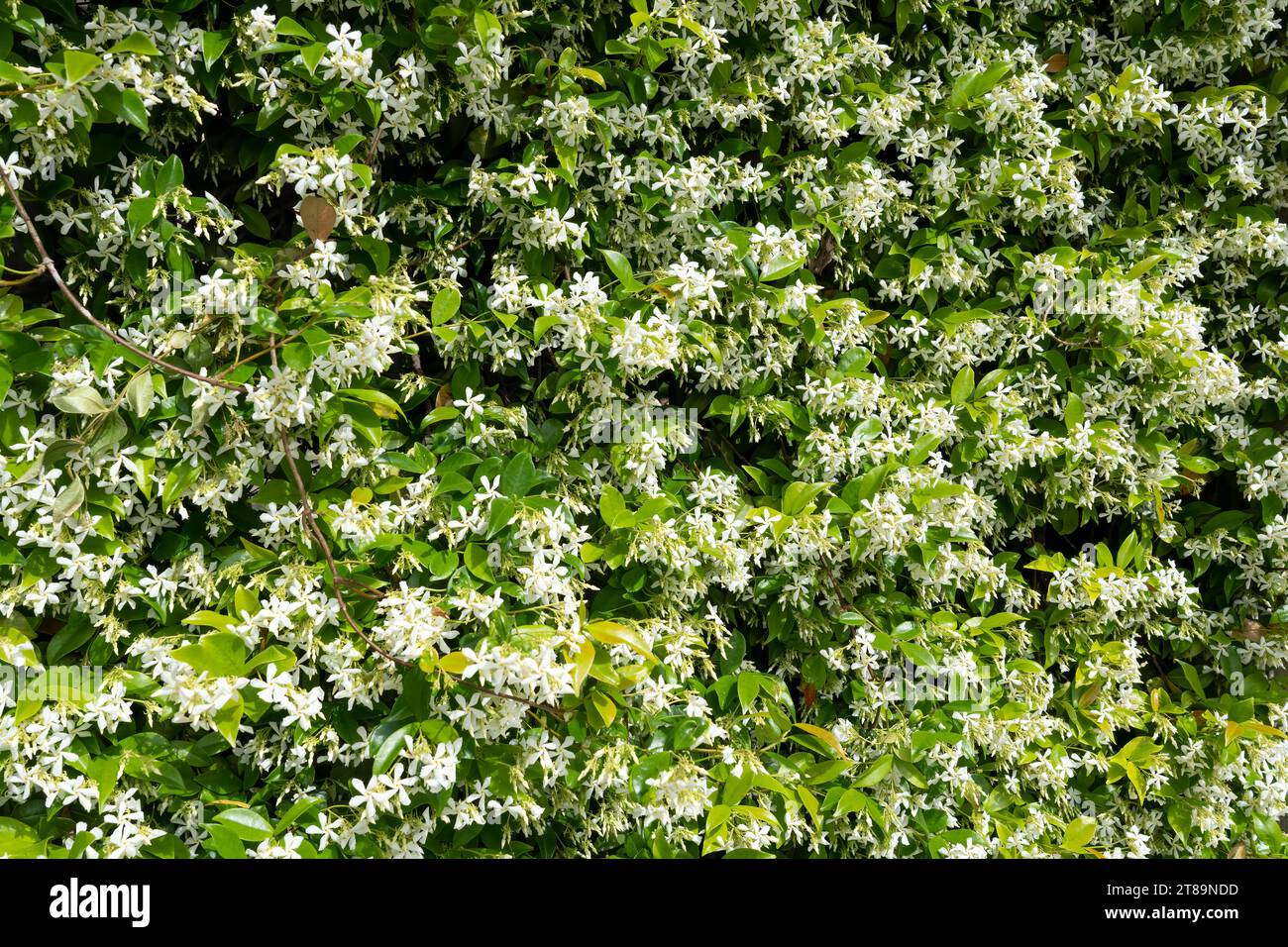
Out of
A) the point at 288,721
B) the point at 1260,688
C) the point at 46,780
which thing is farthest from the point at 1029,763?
the point at 46,780

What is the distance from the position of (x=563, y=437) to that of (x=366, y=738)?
0.67 meters

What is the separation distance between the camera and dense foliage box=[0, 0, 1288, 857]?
1.46 metres

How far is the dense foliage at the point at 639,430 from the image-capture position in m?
1.46

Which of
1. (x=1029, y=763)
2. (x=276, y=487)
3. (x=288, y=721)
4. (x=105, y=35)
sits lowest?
(x=1029, y=763)

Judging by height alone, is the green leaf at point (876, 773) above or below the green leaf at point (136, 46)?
below

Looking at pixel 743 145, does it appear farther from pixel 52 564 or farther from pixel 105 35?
pixel 52 564

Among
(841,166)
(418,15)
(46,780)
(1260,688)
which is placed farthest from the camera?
(1260,688)

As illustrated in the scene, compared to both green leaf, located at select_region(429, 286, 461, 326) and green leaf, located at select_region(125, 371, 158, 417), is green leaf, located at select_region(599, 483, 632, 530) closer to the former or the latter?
green leaf, located at select_region(429, 286, 461, 326)

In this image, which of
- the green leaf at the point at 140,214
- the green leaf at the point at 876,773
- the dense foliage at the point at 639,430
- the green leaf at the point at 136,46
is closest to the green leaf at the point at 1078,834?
the dense foliage at the point at 639,430

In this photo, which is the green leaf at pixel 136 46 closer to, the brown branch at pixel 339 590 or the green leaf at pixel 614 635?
the brown branch at pixel 339 590

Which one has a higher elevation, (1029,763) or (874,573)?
(874,573)

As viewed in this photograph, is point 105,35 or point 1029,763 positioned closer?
point 105,35

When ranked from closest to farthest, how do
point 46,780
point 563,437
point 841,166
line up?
point 46,780, point 563,437, point 841,166

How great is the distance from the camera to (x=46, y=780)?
135 centimetres
